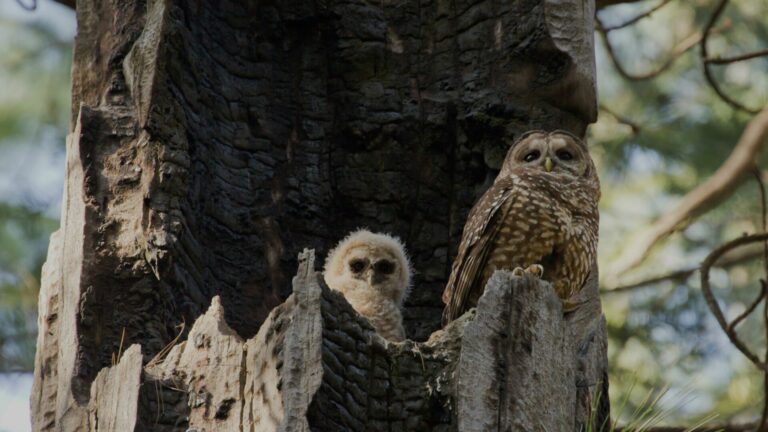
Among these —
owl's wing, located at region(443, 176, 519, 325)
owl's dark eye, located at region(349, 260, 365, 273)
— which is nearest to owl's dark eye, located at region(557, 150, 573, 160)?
owl's wing, located at region(443, 176, 519, 325)

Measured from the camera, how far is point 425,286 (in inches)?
211

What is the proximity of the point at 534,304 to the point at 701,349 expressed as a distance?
5.91 meters

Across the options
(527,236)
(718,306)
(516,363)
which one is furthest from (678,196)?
(516,363)

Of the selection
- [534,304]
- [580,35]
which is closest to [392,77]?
[580,35]

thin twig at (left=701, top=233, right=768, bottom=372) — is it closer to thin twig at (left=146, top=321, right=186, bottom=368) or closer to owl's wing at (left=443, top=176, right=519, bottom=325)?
owl's wing at (left=443, top=176, right=519, bottom=325)

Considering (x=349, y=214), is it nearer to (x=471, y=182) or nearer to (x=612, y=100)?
(x=471, y=182)

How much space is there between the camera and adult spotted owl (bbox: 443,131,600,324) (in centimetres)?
448

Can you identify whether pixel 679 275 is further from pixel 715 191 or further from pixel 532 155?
pixel 532 155

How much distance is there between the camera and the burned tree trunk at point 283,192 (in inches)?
134

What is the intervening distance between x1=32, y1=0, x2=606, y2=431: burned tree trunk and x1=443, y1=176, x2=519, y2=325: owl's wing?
16.5 inches

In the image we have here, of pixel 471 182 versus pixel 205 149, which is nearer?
pixel 205 149

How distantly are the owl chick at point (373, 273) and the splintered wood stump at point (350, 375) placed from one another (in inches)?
53.5

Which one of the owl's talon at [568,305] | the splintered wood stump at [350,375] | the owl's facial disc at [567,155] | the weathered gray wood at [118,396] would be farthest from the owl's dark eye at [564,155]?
the weathered gray wood at [118,396]

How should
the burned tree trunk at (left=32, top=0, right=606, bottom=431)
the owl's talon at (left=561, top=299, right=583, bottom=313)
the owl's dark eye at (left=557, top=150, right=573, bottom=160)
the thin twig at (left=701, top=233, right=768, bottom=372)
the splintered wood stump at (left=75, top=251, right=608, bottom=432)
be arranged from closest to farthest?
the splintered wood stump at (left=75, top=251, right=608, bottom=432) → the burned tree trunk at (left=32, top=0, right=606, bottom=431) → the owl's talon at (left=561, top=299, right=583, bottom=313) → the owl's dark eye at (left=557, top=150, right=573, bottom=160) → the thin twig at (left=701, top=233, right=768, bottom=372)
